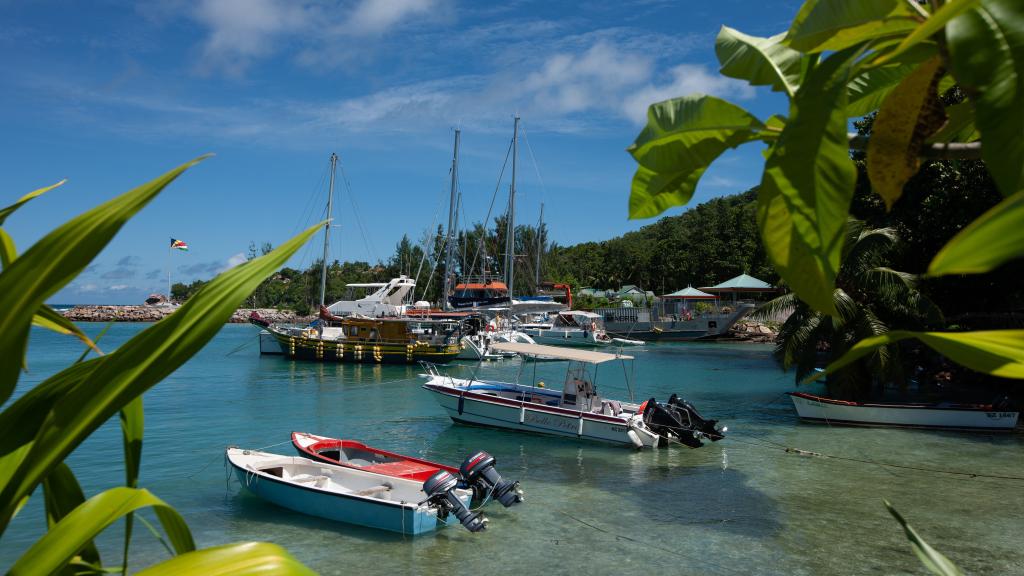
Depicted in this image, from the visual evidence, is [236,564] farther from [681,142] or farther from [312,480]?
[312,480]

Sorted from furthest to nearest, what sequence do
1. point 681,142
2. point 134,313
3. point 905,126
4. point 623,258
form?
point 134,313, point 623,258, point 681,142, point 905,126

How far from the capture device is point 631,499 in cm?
1248

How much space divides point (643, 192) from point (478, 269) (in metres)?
75.1

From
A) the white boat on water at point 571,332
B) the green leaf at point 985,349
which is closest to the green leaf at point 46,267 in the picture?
the green leaf at point 985,349

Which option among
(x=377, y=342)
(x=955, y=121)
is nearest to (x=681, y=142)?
(x=955, y=121)

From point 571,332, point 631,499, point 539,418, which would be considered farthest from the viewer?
point 571,332

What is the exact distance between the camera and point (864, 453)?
1591cm

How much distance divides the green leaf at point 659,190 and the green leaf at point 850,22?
1.08 ft

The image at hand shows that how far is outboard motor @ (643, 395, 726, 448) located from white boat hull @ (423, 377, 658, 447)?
0.47 metres

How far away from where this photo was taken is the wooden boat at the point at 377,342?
120 feet

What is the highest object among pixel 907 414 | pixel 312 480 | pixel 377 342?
pixel 377 342

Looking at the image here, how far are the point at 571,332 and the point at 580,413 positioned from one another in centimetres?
3154

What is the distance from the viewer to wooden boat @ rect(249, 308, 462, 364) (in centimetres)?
3654

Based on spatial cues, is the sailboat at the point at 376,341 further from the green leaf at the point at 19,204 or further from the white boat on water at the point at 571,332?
the green leaf at the point at 19,204
